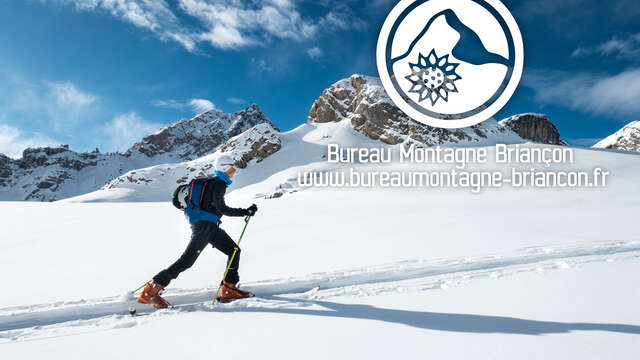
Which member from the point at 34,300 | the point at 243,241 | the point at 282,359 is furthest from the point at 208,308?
the point at 243,241

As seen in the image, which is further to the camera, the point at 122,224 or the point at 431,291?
the point at 122,224

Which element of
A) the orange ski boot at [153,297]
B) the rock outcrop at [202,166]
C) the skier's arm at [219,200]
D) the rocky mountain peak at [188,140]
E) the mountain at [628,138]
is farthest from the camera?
the rocky mountain peak at [188,140]

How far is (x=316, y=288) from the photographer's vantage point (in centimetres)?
365

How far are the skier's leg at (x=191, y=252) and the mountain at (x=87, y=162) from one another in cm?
16357

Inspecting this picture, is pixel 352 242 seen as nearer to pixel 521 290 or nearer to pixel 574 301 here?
pixel 521 290

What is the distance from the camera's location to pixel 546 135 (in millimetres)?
112938

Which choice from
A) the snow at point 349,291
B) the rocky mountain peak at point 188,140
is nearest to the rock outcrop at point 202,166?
the snow at point 349,291

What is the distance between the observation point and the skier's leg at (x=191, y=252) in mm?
3217

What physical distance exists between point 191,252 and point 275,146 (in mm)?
78416

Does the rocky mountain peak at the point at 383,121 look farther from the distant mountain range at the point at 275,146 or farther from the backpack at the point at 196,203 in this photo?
the backpack at the point at 196,203

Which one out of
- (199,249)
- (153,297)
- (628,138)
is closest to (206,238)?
(199,249)

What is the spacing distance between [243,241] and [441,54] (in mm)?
35313

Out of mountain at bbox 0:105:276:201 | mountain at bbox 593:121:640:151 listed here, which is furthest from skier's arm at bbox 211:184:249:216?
mountain at bbox 593:121:640:151

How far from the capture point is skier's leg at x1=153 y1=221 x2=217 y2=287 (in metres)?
3.22
